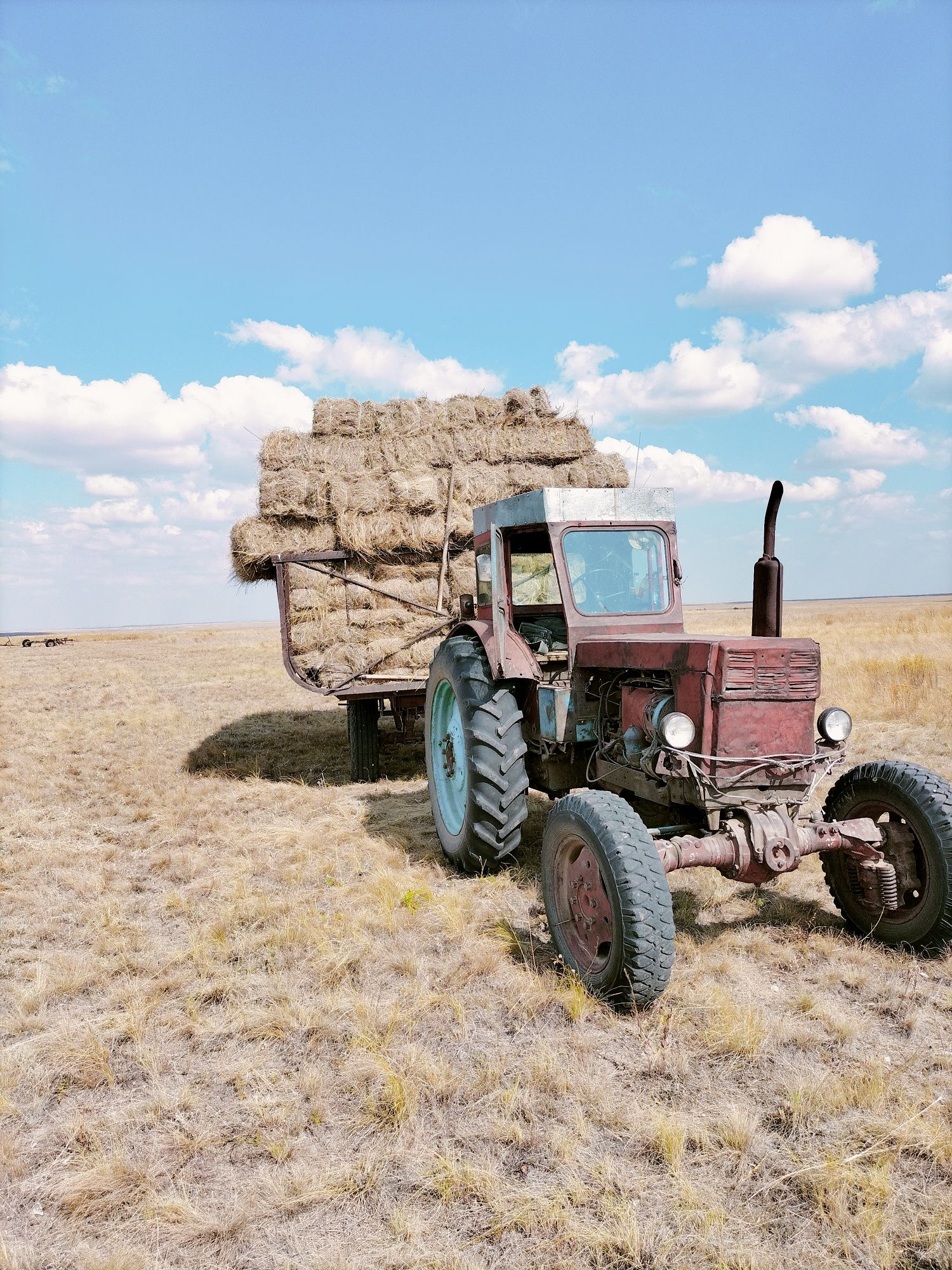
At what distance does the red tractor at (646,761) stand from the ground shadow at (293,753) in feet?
11.2

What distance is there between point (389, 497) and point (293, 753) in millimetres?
3831

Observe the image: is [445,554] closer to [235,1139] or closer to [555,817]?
[555,817]

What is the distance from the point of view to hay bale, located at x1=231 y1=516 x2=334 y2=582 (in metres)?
8.23

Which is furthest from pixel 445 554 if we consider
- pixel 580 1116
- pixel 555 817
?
pixel 580 1116

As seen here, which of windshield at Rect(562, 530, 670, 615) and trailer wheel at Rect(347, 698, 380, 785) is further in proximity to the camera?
trailer wheel at Rect(347, 698, 380, 785)

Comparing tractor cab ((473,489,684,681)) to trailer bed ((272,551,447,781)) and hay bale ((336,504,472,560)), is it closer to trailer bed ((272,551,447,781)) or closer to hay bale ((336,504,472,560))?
trailer bed ((272,551,447,781))

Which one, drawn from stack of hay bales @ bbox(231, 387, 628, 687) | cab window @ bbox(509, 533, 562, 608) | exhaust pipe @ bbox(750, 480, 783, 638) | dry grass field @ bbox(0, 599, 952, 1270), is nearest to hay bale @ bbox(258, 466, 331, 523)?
stack of hay bales @ bbox(231, 387, 628, 687)

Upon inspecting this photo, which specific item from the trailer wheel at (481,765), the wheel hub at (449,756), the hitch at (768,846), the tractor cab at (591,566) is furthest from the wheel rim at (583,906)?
the wheel hub at (449,756)

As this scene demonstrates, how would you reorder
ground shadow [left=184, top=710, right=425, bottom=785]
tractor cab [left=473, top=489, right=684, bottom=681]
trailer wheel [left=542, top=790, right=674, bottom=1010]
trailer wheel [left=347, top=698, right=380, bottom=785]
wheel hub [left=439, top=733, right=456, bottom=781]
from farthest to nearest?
ground shadow [left=184, top=710, right=425, bottom=785]
trailer wheel [left=347, top=698, right=380, bottom=785]
wheel hub [left=439, top=733, right=456, bottom=781]
tractor cab [left=473, top=489, right=684, bottom=681]
trailer wheel [left=542, top=790, right=674, bottom=1010]

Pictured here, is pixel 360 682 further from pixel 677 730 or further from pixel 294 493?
pixel 677 730

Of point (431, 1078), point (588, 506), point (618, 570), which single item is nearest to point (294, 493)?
point (588, 506)

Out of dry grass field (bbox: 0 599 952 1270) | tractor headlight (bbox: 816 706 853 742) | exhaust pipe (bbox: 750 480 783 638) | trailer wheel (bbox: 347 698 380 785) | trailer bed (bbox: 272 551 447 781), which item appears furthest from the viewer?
trailer wheel (bbox: 347 698 380 785)

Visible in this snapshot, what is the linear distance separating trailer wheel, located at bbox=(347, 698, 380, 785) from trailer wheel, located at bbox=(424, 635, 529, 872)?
2.59 meters

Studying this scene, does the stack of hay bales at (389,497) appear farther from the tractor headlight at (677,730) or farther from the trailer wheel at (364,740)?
the tractor headlight at (677,730)
